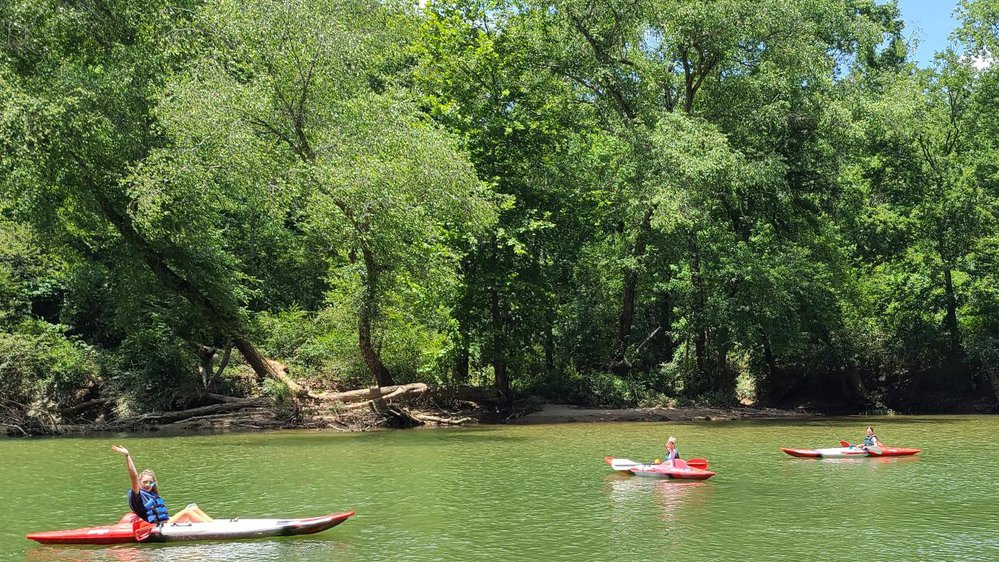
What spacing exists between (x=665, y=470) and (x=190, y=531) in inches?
383

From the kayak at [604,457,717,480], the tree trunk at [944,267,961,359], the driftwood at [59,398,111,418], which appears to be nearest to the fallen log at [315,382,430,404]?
the driftwood at [59,398,111,418]

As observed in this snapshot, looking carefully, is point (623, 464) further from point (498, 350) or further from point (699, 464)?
point (498, 350)

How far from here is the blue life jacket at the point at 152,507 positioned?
12.9 m

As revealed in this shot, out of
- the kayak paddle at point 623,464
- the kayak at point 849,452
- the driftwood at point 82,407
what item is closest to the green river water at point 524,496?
the kayak paddle at point 623,464

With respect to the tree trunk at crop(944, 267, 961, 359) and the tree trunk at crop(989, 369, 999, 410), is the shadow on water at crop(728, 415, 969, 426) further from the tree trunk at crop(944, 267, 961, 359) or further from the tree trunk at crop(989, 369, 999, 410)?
the tree trunk at crop(944, 267, 961, 359)

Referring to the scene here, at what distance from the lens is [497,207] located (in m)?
31.0

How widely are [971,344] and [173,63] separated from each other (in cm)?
3242

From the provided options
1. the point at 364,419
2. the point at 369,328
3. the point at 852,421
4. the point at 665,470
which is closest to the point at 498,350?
the point at 364,419

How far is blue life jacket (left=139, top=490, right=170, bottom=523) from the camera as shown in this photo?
1288 cm

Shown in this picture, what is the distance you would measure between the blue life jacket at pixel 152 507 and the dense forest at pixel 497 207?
13691mm

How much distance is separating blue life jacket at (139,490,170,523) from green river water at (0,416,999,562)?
1.38 feet

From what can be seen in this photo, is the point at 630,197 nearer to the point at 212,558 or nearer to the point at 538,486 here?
the point at 538,486

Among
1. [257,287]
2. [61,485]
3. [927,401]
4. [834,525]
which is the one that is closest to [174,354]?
[257,287]

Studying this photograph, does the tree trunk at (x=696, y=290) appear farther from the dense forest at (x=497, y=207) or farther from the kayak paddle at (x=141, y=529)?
the kayak paddle at (x=141, y=529)
